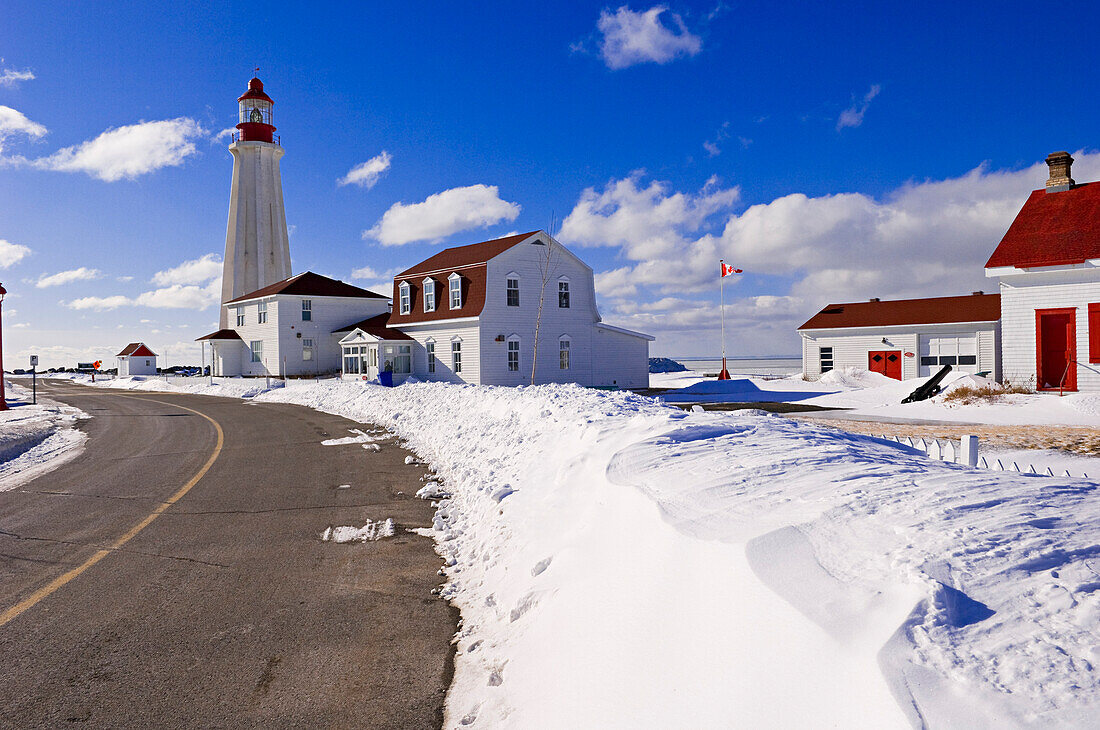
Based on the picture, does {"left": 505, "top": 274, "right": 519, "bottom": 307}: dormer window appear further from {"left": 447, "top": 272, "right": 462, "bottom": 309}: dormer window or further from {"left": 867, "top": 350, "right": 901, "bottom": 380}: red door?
{"left": 867, "top": 350, "right": 901, "bottom": 380}: red door

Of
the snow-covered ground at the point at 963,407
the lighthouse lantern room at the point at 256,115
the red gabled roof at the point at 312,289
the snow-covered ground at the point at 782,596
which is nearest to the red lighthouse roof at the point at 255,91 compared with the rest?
the lighthouse lantern room at the point at 256,115

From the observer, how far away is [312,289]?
46656mm

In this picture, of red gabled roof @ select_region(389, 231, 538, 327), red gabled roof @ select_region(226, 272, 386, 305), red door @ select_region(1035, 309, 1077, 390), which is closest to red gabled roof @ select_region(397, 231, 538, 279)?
red gabled roof @ select_region(389, 231, 538, 327)

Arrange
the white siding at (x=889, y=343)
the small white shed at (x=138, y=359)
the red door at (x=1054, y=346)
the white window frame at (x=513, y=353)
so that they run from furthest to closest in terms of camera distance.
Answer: the small white shed at (x=138, y=359) → the white siding at (x=889, y=343) → the white window frame at (x=513, y=353) → the red door at (x=1054, y=346)

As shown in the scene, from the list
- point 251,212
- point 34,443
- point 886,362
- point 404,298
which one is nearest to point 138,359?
point 251,212

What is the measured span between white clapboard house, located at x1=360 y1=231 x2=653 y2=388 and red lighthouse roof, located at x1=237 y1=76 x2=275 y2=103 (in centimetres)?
2770

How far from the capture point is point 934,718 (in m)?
2.34

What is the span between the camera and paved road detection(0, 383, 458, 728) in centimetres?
380

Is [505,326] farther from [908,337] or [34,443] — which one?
[908,337]

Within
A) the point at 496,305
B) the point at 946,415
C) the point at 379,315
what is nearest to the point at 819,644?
the point at 946,415

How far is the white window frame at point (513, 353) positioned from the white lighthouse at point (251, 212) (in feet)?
96.1

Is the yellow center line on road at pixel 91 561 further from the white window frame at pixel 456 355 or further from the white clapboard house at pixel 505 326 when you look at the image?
the white window frame at pixel 456 355

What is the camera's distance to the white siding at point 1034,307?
2241cm

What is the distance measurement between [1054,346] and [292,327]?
42085 mm
